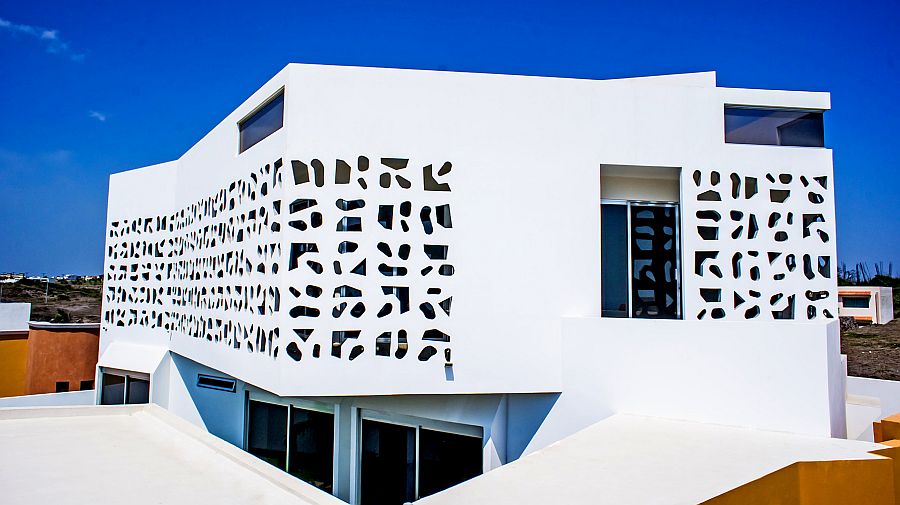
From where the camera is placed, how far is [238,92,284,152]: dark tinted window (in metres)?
8.11

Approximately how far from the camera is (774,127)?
27.0 ft

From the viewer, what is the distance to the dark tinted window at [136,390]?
15.5 metres

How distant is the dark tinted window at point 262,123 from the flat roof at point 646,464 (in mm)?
5494

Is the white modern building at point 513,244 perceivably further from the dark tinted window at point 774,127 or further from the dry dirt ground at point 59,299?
the dry dirt ground at point 59,299

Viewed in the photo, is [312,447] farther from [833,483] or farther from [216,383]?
[833,483]

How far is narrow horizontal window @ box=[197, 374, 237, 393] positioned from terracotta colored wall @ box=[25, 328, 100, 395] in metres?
7.79

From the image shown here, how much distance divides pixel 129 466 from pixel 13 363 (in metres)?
14.1

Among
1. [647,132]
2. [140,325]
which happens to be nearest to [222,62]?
[140,325]

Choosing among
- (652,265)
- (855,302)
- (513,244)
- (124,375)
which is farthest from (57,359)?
(855,302)

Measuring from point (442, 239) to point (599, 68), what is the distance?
6.41 metres

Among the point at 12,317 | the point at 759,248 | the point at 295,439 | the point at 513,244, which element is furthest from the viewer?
the point at 12,317

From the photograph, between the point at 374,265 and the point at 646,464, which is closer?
the point at 646,464

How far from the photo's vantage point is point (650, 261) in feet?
28.6

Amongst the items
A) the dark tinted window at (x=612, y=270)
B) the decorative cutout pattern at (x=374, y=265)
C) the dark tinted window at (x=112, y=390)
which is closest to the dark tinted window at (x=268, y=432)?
the decorative cutout pattern at (x=374, y=265)
